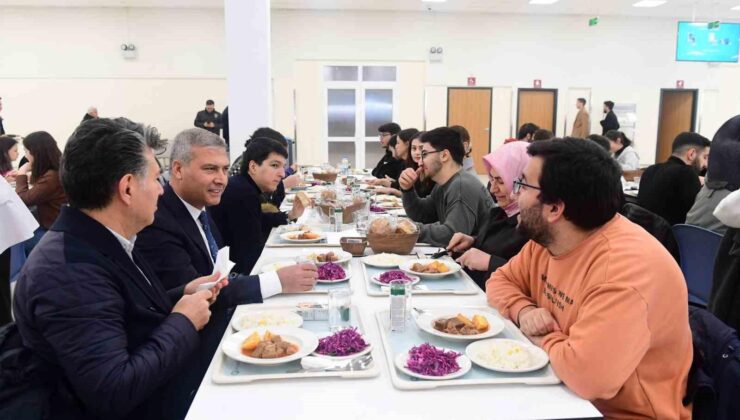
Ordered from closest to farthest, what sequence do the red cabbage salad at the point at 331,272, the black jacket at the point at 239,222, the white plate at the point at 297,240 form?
the red cabbage salad at the point at 331,272, the white plate at the point at 297,240, the black jacket at the point at 239,222

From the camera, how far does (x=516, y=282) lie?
197cm

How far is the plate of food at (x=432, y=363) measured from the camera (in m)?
1.42

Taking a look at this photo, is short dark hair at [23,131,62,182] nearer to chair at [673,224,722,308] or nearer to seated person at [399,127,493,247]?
seated person at [399,127,493,247]

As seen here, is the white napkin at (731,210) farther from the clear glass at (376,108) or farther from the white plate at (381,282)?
the clear glass at (376,108)

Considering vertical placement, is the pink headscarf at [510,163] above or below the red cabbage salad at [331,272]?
above

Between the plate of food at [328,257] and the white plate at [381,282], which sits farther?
the plate of food at [328,257]

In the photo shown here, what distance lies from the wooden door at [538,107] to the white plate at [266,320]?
1114 cm

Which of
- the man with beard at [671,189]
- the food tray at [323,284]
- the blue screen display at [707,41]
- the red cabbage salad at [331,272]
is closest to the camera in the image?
the food tray at [323,284]

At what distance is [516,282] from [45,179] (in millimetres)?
3793

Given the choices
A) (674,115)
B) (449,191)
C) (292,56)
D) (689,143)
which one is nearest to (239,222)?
(449,191)

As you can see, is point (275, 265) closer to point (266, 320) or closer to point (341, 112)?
point (266, 320)

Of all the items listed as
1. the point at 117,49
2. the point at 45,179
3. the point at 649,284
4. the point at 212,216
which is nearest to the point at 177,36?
the point at 117,49

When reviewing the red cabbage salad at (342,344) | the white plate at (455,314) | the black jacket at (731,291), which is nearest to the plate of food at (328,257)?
the white plate at (455,314)

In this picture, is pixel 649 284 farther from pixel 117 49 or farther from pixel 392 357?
pixel 117 49
